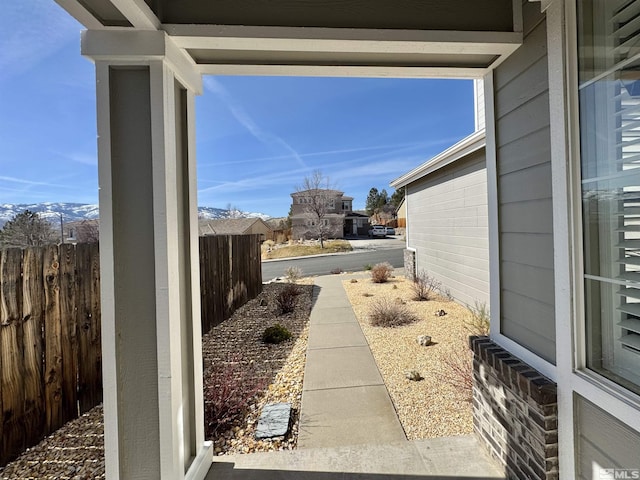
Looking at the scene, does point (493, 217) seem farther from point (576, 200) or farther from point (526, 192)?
point (576, 200)

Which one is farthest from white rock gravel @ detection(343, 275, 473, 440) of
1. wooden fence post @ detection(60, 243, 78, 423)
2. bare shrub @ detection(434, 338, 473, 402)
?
wooden fence post @ detection(60, 243, 78, 423)

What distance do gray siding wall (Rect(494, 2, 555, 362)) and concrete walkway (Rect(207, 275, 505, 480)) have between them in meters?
0.94

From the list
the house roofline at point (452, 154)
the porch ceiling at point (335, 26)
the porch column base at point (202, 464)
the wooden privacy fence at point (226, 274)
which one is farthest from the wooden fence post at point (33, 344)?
the house roofline at point (452, 154)

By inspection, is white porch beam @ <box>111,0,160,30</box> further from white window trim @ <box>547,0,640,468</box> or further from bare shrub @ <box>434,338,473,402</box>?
bare shrub @ <box>434,338,473,402</box>

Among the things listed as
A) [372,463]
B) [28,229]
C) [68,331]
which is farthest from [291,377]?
[28,229]

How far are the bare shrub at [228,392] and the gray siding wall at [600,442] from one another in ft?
7.80

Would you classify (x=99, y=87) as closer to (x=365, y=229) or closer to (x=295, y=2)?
(x=295, y=2)

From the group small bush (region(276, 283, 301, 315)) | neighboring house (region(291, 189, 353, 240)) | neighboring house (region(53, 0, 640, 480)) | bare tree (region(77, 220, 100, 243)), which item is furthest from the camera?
neighboring house (region(291, 189, 353, 240))

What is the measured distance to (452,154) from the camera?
601 centimetres

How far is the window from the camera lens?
49.4 inches

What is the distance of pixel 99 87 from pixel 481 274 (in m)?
5.76

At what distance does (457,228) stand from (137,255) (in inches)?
241

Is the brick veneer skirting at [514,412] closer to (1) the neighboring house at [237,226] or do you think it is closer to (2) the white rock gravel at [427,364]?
(2) the white rock gravel at [427,364]

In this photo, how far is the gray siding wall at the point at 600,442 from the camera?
1236 mm
